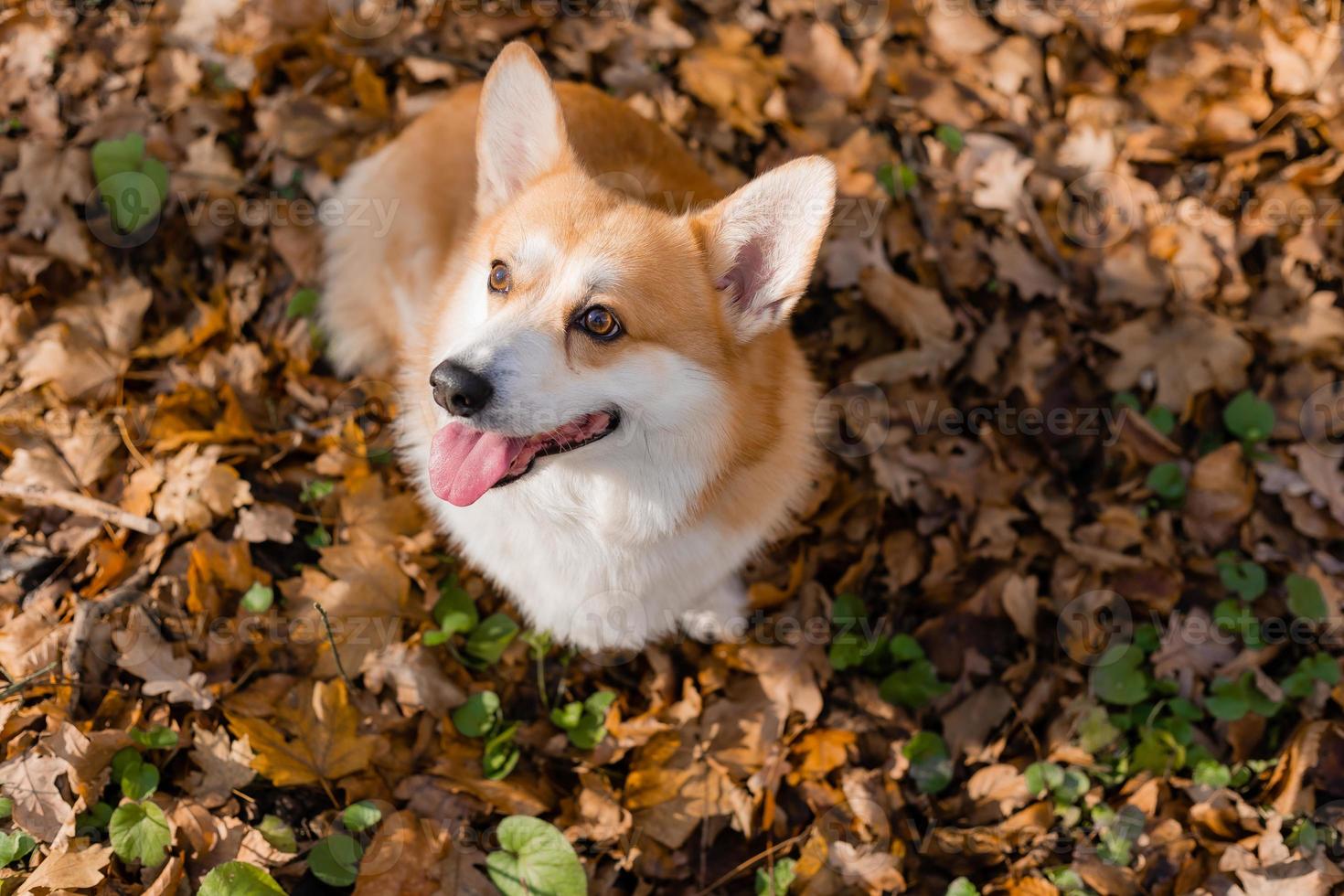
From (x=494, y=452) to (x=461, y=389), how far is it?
294 mm

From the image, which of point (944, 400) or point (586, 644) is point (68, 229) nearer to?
point (586, 644)

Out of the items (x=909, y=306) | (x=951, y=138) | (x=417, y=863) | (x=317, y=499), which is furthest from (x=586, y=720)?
(x=951, y=138)

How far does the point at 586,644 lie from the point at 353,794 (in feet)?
2.85

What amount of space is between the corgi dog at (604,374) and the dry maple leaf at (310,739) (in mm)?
641

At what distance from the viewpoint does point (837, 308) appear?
12.7 feet

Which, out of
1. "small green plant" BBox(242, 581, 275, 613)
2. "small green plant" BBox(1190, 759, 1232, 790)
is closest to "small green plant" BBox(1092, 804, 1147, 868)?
"small green plant" BBox(1190, 759, 1232, 790)

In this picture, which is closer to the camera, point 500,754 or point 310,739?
point 310,739

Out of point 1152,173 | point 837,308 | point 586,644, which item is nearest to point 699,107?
point 837,308

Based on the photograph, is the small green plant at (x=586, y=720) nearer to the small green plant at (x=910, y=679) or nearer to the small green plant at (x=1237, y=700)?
the small green plant at (x=910, y=679)

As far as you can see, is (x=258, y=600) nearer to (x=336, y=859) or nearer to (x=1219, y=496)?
(x=336, y=859)

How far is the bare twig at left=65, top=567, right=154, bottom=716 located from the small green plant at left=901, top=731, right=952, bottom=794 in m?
2.73

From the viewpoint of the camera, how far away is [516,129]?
2631mm

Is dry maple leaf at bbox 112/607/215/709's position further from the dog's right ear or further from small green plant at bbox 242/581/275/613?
the dog's right ear

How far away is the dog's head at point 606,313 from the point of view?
2211 millimetres
